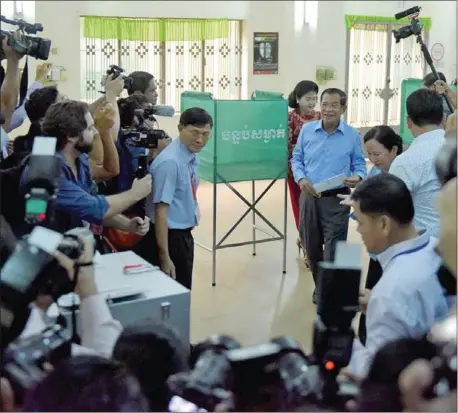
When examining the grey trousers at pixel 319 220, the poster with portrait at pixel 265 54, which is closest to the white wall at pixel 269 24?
the poster with portrait at pixel 265 54

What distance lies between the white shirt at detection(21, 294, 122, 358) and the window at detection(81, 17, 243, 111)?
3.83 meters

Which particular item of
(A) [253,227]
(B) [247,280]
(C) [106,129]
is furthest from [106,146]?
(A) [253,227]

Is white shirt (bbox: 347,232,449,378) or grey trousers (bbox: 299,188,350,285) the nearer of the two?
white shirt (bbox: 347,232,449,378)

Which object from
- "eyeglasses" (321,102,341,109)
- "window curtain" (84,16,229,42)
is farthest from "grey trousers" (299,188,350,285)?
"window curtain" (84,16,229,42)

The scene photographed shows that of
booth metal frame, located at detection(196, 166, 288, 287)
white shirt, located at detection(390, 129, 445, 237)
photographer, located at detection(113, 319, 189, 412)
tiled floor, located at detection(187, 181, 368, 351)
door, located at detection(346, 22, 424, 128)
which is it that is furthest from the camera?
door, located at detection(346, 22, 424, 128)

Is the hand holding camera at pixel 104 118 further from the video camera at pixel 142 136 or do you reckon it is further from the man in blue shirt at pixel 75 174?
the man in blue shirt at pixel 75 174

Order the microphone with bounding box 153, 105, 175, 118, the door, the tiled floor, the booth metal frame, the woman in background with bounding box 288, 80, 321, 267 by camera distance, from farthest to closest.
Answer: the door
the woman in background with bounding box 288, 80, 321, 267
the booth metal frame
the tiled floor
the microphone with bounding box 153, 105, 175, 118

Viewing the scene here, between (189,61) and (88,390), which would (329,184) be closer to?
(88,390)

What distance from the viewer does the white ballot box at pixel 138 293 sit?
1.26 m

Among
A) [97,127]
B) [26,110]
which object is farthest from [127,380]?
[97,127]

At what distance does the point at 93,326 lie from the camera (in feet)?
3.67

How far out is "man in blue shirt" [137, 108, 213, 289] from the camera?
7.48 ft

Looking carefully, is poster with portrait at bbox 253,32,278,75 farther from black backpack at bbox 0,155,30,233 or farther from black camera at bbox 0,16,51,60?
black backpack at bbox 0,155,30,233

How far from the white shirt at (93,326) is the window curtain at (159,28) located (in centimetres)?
406
